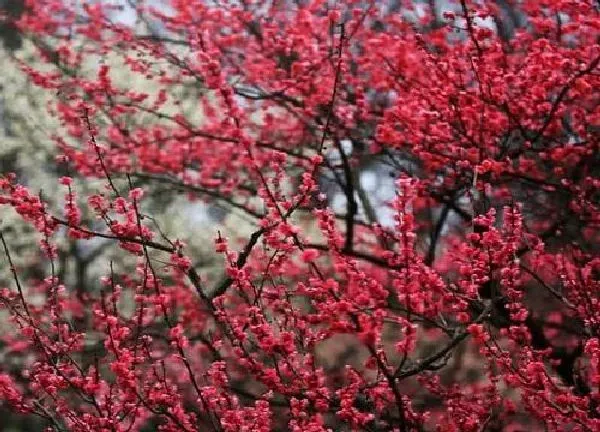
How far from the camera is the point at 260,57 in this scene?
9.95 m

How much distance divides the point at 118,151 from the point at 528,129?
5.04m

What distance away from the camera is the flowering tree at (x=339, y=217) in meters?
4.80

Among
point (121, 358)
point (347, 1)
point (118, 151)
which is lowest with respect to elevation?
point (121, 358)

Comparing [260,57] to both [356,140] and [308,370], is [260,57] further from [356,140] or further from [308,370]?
[308,370]

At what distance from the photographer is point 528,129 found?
26.1 ft

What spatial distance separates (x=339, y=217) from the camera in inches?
397

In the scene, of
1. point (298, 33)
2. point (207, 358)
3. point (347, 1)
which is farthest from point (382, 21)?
point (207, 358)

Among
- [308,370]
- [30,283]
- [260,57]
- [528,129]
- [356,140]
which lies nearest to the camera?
[308,370]

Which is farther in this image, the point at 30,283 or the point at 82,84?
the point at 30,283

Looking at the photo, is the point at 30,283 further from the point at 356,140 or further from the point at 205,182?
the point at 356,140

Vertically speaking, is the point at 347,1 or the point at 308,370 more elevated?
the point at 347,1

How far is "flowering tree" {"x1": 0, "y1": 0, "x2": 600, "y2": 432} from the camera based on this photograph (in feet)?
15.8

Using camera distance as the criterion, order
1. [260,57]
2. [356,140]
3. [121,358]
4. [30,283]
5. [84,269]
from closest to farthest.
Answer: [121,358], [356,140], [260,57], [30,283], [84,269]

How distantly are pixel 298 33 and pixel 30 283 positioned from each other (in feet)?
22.8
